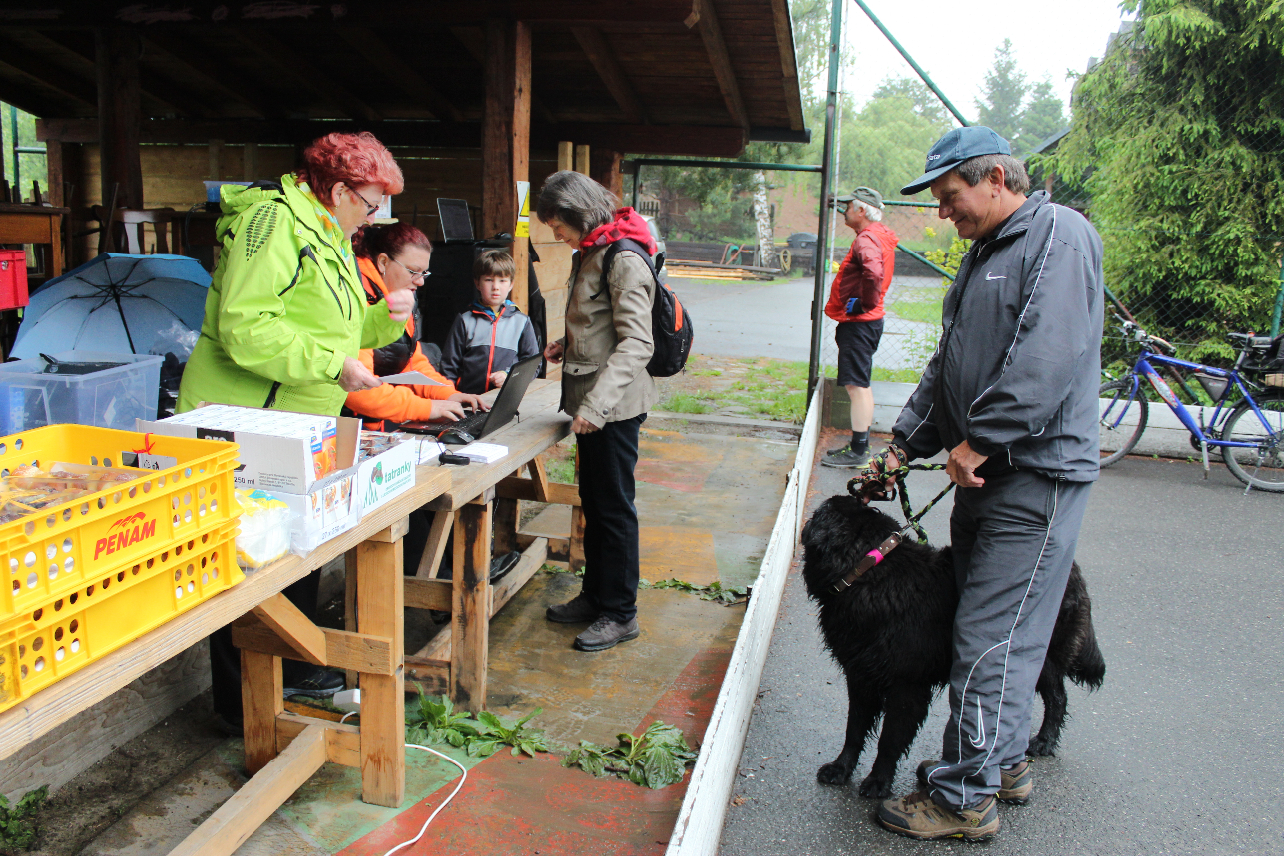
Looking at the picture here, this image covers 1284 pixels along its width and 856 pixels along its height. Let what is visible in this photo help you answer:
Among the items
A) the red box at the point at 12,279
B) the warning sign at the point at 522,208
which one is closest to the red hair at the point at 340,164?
the red box at the point at 12,279

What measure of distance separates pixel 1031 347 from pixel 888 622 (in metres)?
0.88

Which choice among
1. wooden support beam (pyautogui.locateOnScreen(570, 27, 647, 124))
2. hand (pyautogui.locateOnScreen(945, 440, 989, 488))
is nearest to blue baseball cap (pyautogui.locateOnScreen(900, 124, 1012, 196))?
hand (pyautogui.locateOnScreen(945, 440, 989, 488))

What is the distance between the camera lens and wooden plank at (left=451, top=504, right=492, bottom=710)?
3.06 metres

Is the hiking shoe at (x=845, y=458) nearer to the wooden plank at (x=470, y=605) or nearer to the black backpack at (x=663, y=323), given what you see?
the black backpack at (x=663, y=323)

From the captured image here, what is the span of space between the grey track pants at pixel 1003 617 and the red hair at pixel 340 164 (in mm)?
1942

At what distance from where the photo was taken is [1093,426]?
96.0 inches

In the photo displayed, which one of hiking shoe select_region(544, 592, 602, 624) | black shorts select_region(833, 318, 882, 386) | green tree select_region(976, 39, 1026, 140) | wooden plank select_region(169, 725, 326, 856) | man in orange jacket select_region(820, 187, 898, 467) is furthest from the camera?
green tree select_region(976, 39, 1026, 140)

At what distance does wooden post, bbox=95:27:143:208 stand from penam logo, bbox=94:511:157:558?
224 inches

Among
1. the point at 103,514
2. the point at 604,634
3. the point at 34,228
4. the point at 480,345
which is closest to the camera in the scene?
the point at 103,514

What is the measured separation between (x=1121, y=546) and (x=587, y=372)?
11.9 feet

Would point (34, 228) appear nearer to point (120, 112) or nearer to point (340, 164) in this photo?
point (120, 112)

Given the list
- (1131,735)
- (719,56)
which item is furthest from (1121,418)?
(1131,735)

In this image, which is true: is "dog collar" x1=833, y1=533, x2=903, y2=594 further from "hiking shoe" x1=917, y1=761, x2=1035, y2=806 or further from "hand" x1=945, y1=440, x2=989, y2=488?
"hiking shoe" x1=917, y1=761, x2=1035, y2=806

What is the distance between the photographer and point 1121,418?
23.1 feet
